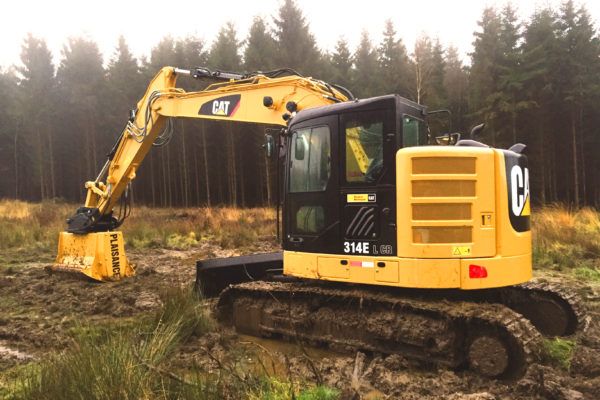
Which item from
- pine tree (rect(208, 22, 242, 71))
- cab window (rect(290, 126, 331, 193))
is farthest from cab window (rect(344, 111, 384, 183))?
pine tree (rect(208, 22, 242, 71))

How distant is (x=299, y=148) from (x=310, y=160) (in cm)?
22

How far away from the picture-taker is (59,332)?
591 centimetres

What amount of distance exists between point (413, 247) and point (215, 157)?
28.6m

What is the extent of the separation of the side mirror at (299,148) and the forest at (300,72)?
16751mm

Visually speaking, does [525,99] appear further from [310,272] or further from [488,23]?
[310,272]

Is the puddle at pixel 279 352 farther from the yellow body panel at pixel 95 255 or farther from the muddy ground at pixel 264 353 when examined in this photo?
the yellow body panel at pixel 95 255

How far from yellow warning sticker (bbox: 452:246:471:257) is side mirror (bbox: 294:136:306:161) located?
1921mm

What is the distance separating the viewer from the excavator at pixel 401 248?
15.2 ft

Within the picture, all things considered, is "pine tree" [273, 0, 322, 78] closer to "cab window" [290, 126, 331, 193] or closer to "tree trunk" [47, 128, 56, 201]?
"tree trunk" [47, 128, 56, 201]

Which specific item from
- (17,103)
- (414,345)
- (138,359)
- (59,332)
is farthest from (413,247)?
(17,103)

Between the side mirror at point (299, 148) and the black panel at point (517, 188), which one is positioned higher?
the side mirror at point (299, 148)

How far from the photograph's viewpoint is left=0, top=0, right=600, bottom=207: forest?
26375 mm

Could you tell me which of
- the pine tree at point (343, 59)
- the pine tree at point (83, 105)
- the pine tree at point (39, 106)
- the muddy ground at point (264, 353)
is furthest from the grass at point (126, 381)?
the pine tree at point (39, 106)

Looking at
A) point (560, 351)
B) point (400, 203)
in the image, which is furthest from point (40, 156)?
point (560, 351)
